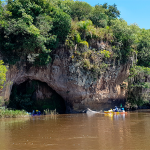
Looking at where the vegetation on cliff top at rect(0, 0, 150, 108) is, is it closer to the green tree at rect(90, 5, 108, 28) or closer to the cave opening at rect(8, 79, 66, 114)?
the green tree at rect(90, 5, 108, 28)

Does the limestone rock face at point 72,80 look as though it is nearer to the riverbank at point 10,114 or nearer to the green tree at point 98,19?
the riverbank at point 10,114

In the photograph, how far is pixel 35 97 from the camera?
78.0ft

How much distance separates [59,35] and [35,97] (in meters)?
7.91

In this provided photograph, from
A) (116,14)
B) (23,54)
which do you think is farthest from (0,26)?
(116,14)

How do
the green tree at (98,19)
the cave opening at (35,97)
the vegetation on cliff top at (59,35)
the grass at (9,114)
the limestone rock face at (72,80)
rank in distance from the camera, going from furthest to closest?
the green tree at (98,19)
the limestone rock face at (72,80)
the cave opening at (35,97)
the vegetation on cliff top at (59,35)
the grass at (9,114)

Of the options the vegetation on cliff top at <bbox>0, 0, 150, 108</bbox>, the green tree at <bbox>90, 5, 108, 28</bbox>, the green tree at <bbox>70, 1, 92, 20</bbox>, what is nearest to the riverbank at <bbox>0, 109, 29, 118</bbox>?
the vegetation on cliff top at <bbox>0, 0, 150, 108</bbox>

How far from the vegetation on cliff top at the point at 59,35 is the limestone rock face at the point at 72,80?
3.30 ft

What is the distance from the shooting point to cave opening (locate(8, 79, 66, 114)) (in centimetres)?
2184

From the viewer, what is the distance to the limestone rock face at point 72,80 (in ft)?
72.2

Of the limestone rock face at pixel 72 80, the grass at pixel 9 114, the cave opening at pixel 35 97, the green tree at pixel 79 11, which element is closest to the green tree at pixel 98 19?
the green tree at pixel 79 11

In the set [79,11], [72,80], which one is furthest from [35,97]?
[79,11]

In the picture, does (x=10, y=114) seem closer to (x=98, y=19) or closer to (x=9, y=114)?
(x=9, y=114)

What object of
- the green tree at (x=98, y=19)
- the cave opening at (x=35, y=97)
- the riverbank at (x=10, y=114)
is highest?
the green tree at (x=98, y=19)

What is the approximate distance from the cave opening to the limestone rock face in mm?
1180
